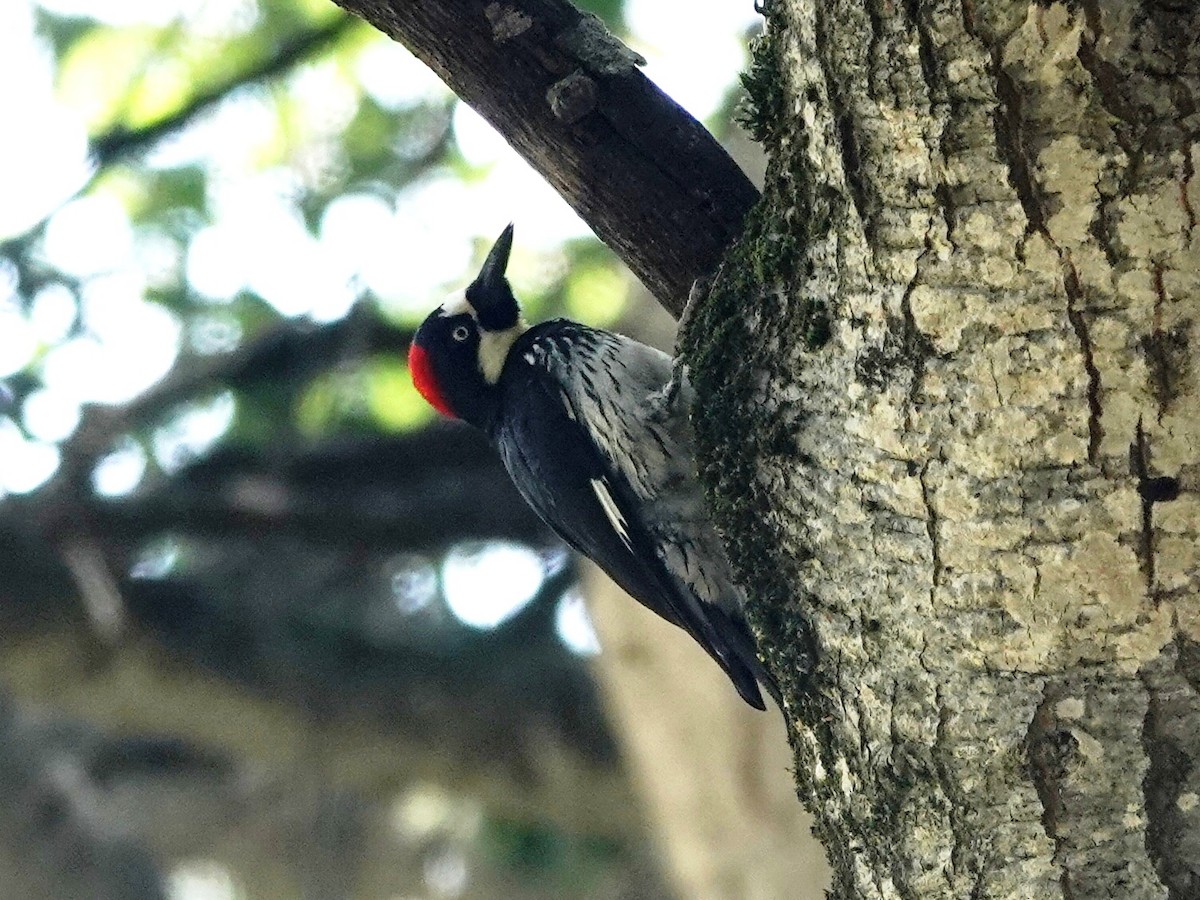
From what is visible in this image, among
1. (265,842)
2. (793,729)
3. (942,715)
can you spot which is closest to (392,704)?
A: (265,842)

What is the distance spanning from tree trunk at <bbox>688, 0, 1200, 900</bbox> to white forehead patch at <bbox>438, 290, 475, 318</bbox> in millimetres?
1988

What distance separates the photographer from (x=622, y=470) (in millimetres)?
3383

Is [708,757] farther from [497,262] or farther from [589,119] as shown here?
[589,119]

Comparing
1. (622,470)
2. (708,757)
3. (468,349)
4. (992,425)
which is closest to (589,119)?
(992,425)

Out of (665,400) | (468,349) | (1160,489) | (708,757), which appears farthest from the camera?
(708,757)

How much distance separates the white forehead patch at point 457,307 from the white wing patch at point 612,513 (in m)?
0.79

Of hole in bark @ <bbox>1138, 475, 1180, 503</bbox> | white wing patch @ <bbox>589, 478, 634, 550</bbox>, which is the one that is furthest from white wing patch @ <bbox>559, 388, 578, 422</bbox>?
hole in bark @ <bbox>1138, 475, 1180, 503</bbox>

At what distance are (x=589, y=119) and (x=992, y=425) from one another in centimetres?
97

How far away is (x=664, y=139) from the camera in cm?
231

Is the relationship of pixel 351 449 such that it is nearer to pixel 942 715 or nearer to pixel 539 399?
pixel 539 399

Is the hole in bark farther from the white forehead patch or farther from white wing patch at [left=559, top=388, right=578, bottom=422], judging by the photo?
the white forehead patch

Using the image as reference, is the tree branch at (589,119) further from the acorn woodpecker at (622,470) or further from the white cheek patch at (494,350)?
the white cheek patch at (494,350)

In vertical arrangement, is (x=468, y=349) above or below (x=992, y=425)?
above

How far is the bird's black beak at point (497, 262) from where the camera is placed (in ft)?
11.9
